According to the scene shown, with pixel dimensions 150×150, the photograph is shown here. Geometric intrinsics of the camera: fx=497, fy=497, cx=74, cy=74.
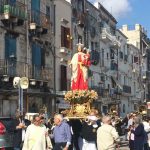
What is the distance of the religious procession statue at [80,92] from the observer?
1499 cm

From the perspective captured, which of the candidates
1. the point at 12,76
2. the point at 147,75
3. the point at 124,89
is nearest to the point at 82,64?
the point at 12,76

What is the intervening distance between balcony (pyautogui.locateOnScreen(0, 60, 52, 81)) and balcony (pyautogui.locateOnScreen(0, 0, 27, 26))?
2338mm

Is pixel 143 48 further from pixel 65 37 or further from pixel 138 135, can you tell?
pixel 138 135

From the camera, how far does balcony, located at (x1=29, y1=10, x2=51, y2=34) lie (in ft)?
98.4

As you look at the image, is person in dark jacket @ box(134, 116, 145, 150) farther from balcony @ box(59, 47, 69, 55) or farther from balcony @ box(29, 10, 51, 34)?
balcony @ box(59, 47, 69, 55)

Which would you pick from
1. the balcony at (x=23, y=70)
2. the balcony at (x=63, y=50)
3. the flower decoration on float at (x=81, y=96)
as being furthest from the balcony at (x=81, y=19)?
the flower decoration on float at (x=81, y=96)

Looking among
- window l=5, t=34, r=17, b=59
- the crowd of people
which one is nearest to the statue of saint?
the crowd of people

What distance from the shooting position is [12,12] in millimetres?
27625

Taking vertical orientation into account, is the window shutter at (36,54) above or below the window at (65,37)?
below

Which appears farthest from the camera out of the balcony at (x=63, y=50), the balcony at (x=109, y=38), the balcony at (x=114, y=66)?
the balcony at (x=114, y=66)

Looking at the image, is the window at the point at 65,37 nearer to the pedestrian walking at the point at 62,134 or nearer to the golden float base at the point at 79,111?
the golden float base at the point at 79,111

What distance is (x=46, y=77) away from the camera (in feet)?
103

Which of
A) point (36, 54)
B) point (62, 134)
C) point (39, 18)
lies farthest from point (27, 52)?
point (62, 134)

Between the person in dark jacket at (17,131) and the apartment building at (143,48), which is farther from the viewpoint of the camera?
the apartment building at (143,48)
